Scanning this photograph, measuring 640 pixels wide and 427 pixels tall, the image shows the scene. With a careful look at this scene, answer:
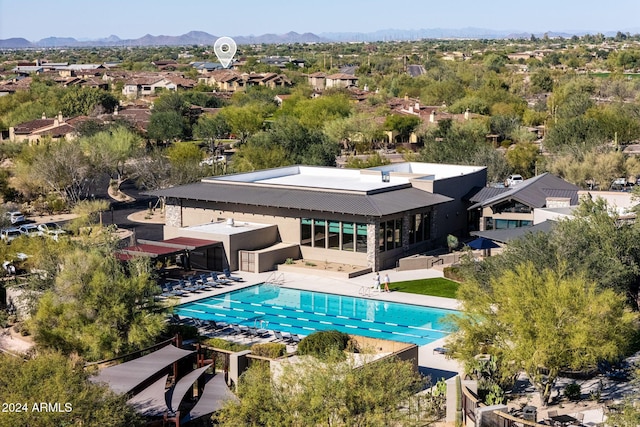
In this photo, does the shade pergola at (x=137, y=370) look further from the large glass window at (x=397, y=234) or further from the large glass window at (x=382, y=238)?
the large glass window at (x=397, y=234)

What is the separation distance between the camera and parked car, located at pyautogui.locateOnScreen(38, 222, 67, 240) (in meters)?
41.0

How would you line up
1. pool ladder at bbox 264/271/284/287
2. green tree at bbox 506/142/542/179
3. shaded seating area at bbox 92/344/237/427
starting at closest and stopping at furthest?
shaded seating area at bbox 92/344/237/427 → pool ladder at bbox 264/271/284/287 → green tree at bbox 506/142/542/179

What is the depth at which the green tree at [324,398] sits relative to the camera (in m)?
18.2

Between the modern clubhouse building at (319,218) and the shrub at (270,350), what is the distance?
40.0 feet

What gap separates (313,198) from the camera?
1602 inches

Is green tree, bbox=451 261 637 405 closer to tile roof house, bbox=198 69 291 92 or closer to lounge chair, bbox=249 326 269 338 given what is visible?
lounge chair, bbox=249 326 269 338

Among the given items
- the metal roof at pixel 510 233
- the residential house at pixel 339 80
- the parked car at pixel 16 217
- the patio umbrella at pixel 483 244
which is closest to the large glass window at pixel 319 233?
the patio umbrella at pixel 483 244

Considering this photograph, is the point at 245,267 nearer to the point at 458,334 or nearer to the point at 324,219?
the point at 324,219

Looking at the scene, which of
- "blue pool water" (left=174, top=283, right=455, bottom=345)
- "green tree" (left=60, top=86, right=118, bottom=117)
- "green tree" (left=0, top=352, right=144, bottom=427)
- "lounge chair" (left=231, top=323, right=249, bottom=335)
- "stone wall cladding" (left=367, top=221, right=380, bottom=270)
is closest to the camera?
"green tree" (left=0, top=352, right=144, bottom=427)

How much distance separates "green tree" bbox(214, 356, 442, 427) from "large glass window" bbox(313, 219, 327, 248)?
2106 cm

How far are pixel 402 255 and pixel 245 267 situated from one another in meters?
6.88

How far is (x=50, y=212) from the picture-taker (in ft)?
177

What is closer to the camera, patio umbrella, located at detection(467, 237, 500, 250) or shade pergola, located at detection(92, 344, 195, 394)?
shade pergola, located at detection(92, 344, 195, 394)

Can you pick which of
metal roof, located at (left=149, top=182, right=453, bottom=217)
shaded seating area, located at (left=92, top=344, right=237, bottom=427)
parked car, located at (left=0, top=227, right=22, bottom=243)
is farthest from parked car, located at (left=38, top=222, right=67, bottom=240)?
shaded seating area, located at (left=92, top=344, right=237, bottom=427)
